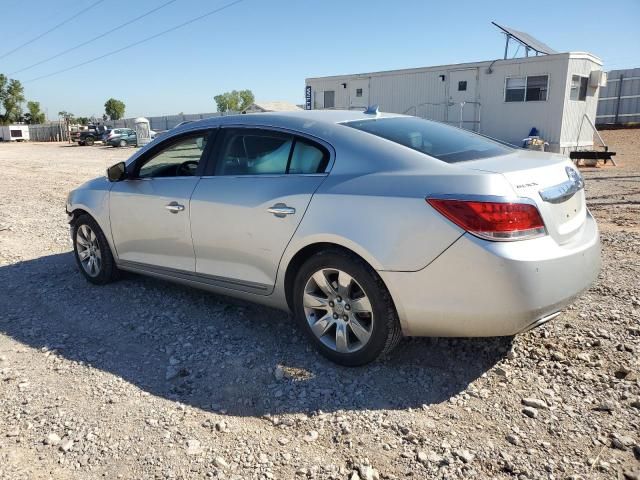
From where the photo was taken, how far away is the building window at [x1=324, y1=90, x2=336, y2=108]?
22.9 m

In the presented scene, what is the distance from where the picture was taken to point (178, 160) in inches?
171

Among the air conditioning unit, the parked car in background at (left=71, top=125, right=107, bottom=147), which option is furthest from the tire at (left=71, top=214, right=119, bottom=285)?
the parked car in background at (left=71, top=125, right=107, bottom=147)

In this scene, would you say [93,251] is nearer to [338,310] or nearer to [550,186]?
[338,310]

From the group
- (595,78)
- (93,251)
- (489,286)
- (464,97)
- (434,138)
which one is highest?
(595,78)

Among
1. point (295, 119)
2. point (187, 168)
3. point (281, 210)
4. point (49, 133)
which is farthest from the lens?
point (49, 133)

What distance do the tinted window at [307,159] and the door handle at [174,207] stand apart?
105 centimetres

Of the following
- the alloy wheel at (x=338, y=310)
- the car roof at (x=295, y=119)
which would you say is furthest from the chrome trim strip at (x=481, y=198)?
the car roof at (x=295, y=119)

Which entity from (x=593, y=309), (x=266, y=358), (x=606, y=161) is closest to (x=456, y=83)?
(x=606, y=161)

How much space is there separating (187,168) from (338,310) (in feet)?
6.04

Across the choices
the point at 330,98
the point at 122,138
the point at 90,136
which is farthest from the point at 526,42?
the point at 90,136

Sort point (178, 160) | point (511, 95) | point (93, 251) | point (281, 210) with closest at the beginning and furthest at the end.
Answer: point (281, 210)
point (178, 160)
point (93, 251)
point (511, 95)

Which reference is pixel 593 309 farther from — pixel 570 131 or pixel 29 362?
pixel 570 131

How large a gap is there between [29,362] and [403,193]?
275 cm

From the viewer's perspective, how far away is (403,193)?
9.50ft
